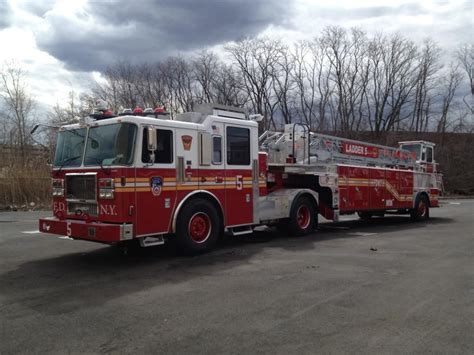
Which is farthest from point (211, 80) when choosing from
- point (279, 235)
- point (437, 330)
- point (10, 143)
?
point (437, 330)

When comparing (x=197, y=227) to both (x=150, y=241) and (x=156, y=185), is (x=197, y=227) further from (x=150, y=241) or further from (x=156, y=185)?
(x=156, y=185)

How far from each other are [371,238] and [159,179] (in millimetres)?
5763

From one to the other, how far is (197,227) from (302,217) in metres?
3.81

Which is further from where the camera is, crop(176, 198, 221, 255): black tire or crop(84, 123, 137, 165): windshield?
crop(176, 198, 221, 255): black tire

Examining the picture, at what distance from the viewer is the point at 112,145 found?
7898 millimetres

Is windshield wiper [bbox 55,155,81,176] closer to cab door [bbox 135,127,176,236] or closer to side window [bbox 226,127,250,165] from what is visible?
cab door [bbox 135,127,176,236]

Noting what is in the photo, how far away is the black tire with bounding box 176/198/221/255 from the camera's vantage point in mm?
8445

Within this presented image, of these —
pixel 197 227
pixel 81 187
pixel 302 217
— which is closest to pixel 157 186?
pixel 197 227

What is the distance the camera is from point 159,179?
320 inches

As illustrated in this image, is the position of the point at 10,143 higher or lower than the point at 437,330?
higher

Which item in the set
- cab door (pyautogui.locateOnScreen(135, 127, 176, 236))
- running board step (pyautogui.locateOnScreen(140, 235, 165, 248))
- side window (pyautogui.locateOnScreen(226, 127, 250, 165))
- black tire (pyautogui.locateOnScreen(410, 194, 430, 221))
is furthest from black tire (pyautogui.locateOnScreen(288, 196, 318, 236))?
black tire (pyautogui.locateOnScreen(410, 194, 430, 221))

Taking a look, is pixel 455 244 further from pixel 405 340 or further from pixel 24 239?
pixel 24 239

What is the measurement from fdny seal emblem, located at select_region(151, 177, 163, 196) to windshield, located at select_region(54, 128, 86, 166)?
146 cm

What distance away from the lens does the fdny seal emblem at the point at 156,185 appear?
8.02 meters
